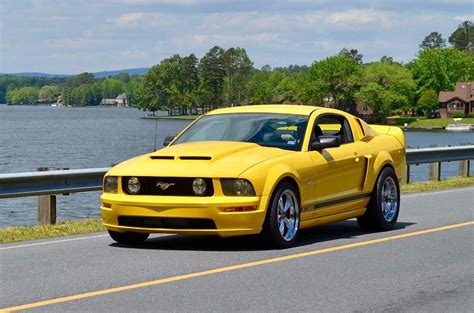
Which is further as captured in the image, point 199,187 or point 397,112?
point 397,112

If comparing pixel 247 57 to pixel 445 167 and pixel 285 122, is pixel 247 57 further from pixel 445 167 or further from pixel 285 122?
pixel 285 122

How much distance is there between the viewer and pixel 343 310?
279 inches

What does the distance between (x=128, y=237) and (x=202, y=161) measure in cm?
122

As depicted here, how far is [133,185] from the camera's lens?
10047mm

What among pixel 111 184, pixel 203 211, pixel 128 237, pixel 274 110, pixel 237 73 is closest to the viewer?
pixel 203 211

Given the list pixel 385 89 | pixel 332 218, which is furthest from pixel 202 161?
pixel 385 89

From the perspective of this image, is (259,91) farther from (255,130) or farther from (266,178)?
(266,178)

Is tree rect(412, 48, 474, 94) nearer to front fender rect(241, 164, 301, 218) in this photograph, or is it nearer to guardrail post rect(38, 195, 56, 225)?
guardrail post rect(38, 195, 56, 225)

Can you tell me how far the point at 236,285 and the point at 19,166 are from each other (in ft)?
125

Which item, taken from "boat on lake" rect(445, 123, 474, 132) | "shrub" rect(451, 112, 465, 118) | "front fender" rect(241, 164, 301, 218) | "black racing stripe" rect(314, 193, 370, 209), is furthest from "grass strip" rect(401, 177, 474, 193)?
"shrub" rect(451, 112, 465, 118)

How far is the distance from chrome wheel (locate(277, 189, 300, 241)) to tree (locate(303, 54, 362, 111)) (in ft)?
431

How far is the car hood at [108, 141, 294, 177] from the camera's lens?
32.2 ft

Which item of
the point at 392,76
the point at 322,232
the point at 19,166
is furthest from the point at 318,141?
the point at 392,76

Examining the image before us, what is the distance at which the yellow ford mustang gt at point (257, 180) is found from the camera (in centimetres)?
980
